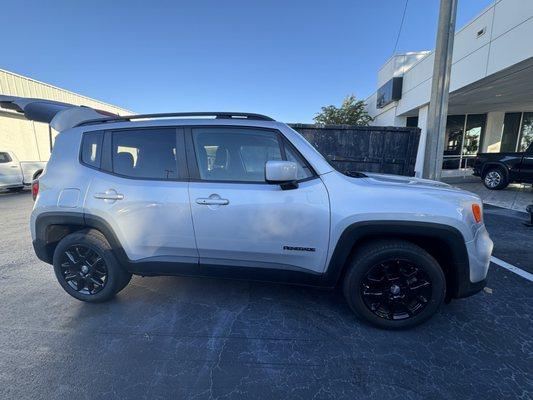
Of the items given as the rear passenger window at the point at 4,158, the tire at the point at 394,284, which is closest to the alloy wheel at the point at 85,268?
the tire at the point at 394,284

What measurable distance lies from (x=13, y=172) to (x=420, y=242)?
1401cm

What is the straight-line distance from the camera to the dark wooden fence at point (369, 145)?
539 cm

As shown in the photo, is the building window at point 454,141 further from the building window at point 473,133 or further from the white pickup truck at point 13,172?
the white pickup truck at point 13,172

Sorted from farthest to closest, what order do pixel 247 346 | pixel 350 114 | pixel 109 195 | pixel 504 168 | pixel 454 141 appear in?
pixel 350 114, pixel 454 141, pixel 504 168, pixel 109 195, pixel 247 346

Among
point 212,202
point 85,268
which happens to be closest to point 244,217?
point 212,202

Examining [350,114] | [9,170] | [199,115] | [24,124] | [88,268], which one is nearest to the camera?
[199,115]

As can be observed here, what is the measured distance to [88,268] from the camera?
2.91 m

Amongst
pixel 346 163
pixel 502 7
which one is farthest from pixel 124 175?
pixel 502 7

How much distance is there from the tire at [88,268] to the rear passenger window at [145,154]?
30.7 inches

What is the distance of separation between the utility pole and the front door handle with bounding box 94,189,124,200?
6.11 metres

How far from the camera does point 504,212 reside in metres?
7.15

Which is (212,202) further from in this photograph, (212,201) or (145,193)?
(145,193)

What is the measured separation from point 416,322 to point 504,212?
6.63 meters

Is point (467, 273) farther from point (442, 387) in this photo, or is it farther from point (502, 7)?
point (502, 7)
